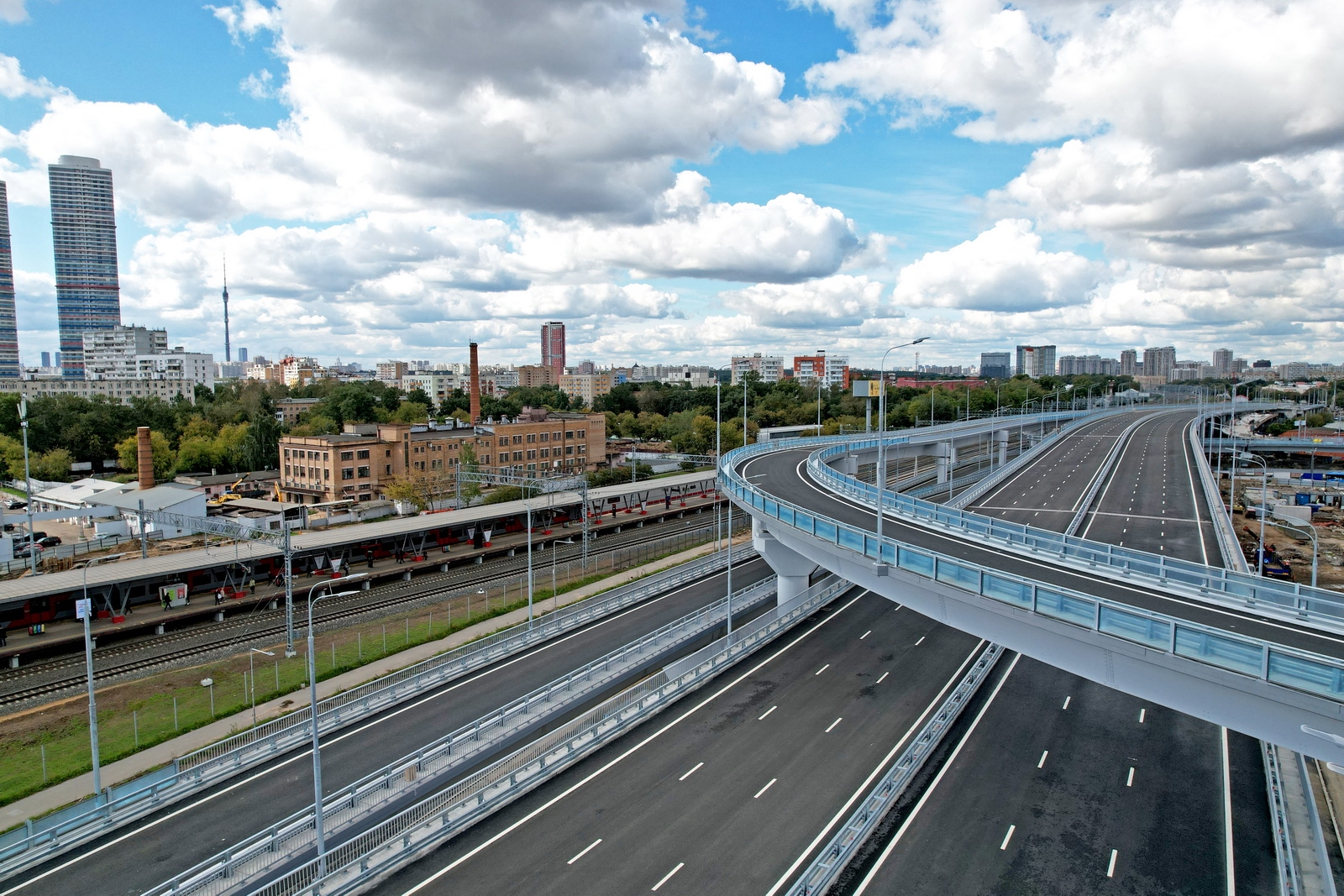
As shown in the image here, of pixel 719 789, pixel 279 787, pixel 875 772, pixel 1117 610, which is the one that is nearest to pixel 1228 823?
pixel 1117 610

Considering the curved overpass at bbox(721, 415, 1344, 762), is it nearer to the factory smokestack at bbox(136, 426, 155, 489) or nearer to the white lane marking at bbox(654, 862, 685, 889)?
the white lane marking at bbox(654, 862, 685, 889)

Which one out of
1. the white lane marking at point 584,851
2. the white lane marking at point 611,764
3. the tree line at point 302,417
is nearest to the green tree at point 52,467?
the tree line at point 302,417

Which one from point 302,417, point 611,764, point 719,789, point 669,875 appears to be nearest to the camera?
point 669,875

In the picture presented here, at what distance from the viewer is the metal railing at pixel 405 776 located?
16438 millimetres

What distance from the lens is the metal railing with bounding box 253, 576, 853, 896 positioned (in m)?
16.7

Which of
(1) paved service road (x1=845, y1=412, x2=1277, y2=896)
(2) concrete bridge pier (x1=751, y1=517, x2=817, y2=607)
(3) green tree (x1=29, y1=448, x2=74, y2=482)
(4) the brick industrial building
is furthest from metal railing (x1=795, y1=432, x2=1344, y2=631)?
(3) green tree (x1=29, y1=448, x2=74, y2=482)

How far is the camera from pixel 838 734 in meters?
24.0

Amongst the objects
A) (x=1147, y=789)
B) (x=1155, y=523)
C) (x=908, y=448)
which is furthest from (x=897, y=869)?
(x=908, y=448)

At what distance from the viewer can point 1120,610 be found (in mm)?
15633

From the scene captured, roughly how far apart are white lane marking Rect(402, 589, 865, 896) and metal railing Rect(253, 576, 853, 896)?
0.80 m

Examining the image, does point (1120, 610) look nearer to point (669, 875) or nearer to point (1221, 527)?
point (669, 875)

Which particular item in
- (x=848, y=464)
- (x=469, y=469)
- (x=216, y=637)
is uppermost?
(x=848, y=464)

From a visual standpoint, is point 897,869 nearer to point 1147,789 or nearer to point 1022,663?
point 1147,789

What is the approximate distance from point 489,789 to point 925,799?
12.0 m
